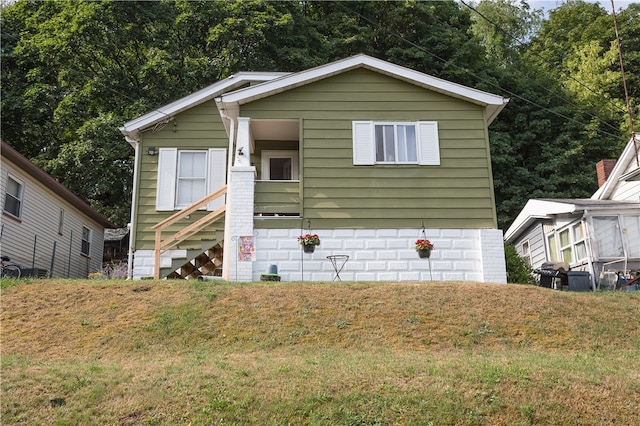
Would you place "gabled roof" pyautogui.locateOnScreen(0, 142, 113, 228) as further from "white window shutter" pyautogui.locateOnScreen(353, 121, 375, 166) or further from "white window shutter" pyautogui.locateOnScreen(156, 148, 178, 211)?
"white window shutter" pyautogui.locateOnScreen(353, 121, 375, 166)

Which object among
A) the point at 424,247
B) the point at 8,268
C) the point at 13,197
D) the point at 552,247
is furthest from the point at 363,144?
the point at 13,197

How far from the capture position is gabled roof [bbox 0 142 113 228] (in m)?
17.3

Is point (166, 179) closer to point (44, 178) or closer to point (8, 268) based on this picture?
point (44, 178)

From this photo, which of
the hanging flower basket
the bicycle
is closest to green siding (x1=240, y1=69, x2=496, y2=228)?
the hanging flower basket

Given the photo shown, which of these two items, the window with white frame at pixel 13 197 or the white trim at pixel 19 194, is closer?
the white trim at pixel 19 194

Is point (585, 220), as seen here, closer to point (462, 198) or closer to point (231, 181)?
point (462, 198)

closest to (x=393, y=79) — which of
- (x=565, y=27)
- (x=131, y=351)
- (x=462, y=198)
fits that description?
(x=462, y=198)

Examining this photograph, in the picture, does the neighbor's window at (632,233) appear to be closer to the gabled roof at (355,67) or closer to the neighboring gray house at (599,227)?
the neighboring gray house at (599,227)

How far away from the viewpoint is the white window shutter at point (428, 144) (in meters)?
15.1

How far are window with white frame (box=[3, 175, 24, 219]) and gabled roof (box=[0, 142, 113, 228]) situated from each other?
45 centimetres

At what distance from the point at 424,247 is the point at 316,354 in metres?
5.43

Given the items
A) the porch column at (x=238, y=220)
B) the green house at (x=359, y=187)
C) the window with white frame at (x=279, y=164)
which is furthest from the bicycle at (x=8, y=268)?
the window with white frame at (x=279, y=164)

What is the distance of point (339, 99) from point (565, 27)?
93.7 feet

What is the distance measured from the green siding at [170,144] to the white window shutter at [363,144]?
14.4 feet
